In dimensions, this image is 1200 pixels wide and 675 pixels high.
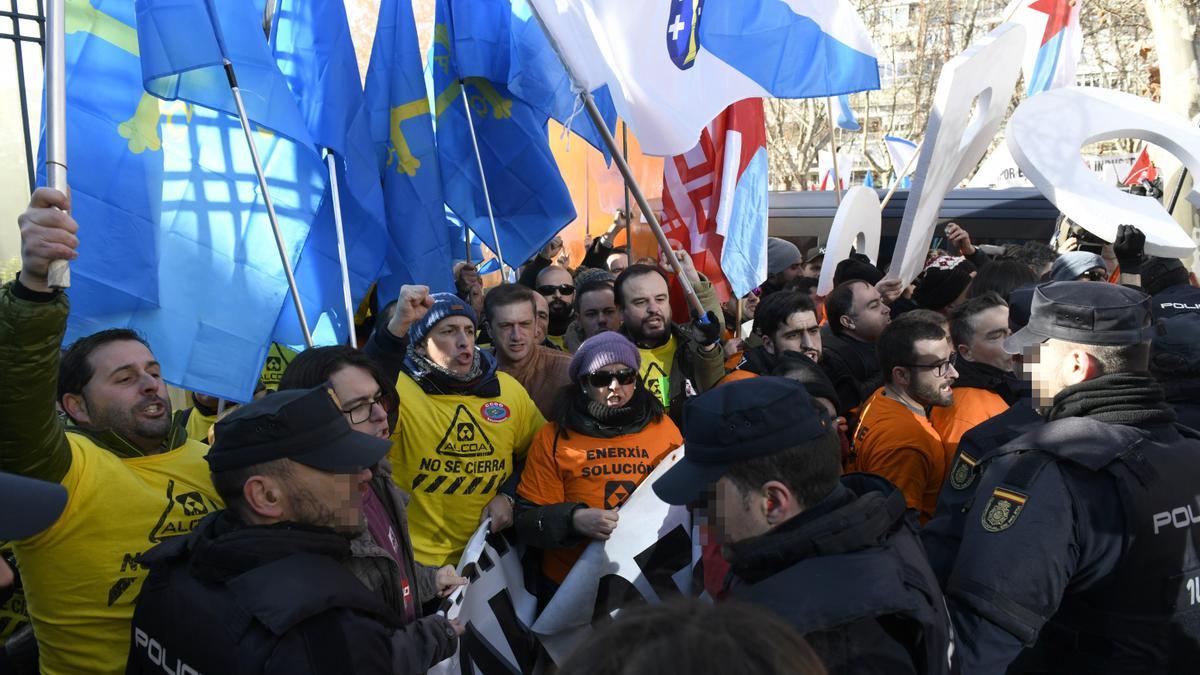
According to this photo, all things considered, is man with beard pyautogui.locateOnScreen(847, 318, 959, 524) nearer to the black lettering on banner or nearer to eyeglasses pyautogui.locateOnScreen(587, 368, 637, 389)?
the black lettering on banner

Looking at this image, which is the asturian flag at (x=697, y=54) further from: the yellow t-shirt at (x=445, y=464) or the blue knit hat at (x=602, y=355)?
the yellow t-shirt at (x=445, y=464)

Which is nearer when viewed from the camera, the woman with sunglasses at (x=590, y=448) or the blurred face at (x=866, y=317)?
the woman with sunglasses at (x=590, y=448)

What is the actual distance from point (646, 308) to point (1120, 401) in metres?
2.51

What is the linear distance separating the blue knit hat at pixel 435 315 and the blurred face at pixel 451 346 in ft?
0.06

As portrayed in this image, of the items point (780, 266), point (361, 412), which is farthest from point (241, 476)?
point (780, 266)

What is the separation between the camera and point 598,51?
4.70 m

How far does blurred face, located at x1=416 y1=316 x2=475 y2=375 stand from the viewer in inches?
151

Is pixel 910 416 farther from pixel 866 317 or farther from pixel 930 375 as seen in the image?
pixel 866 317

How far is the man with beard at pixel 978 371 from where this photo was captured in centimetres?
378

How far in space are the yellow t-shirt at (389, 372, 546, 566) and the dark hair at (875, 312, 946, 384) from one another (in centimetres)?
153

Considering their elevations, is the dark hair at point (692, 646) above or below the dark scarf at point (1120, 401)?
above

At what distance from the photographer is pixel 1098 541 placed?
229 cm

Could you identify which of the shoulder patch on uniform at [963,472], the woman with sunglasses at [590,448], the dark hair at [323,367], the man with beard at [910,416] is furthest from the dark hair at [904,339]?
the dark hair at [323,367]

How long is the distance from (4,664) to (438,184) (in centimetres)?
342
